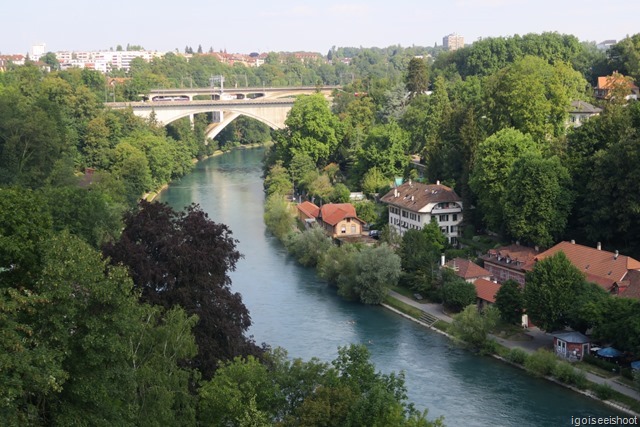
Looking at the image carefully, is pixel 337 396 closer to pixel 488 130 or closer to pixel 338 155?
pixel 488 130

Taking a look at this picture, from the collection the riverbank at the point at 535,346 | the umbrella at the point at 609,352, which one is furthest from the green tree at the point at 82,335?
the umbrella at the point at 609,352

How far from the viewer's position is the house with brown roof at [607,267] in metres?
19.3

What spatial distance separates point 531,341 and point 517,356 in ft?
4.04

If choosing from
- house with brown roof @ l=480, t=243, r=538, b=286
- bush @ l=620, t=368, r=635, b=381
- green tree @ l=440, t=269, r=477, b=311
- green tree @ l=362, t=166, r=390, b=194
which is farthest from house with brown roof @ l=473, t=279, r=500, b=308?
green tree @ l=362, t=166, r=390, b=194

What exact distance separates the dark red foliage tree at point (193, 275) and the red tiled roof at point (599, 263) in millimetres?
9680

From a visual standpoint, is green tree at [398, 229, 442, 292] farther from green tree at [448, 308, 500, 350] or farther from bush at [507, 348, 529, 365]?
bush at [507, 348, 529, 365]

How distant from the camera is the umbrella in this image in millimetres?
16859

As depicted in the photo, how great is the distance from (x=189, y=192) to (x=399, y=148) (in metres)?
10.4

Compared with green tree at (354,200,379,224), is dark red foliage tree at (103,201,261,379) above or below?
above

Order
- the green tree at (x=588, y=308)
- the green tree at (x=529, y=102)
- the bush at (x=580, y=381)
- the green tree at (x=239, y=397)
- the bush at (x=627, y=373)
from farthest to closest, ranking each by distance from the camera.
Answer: the green tree at (x=529, y=102) → the green tree at (x=588, y=308) → the bush at (x=627, y=373) → the bush at (x=580, y=381) → the green tree at (x=239, y=397)

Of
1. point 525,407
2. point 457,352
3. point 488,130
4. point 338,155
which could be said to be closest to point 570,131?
point 488,130

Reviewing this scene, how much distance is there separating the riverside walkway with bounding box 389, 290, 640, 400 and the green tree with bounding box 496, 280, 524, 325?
1.45 feet

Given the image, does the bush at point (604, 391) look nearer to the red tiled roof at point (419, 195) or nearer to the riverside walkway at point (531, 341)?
the riverside walkway at point (531, 341)

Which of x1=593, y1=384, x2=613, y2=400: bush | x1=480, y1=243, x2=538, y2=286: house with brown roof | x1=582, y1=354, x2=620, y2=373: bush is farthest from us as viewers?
x1=480, y1=243, x2=538, y2=286: house with brown roof
